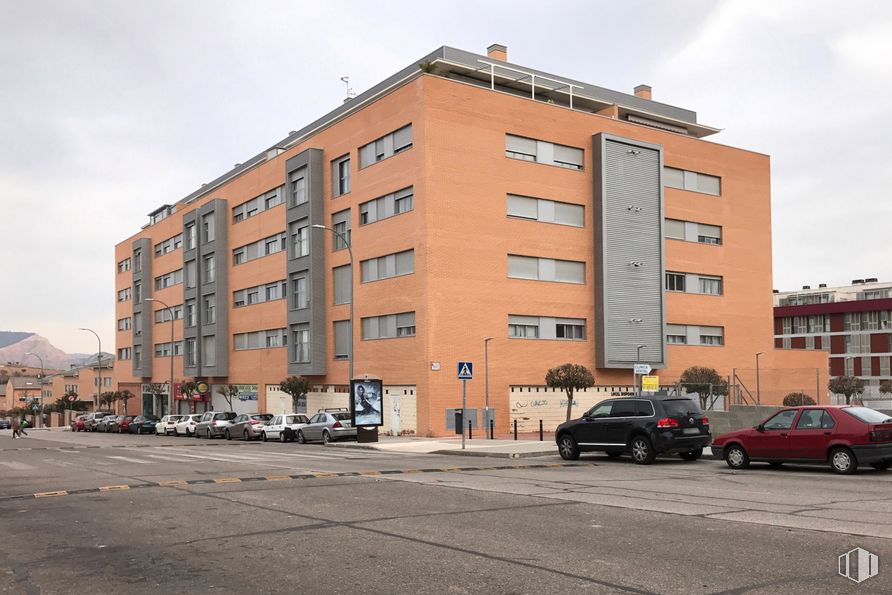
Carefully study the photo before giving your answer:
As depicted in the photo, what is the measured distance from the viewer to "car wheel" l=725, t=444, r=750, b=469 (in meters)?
18.9

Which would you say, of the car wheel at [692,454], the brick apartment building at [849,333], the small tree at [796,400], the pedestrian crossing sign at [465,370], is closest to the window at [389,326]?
the pedestrian crossing sign at [465,370]

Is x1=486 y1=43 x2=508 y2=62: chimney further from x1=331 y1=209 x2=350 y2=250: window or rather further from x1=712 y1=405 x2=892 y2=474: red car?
x1=712 y1=405 x2=892 y2=474: red car

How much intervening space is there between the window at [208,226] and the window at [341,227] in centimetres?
1985

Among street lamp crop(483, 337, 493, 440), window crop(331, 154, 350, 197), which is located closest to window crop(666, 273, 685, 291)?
street lamp crop(483, 337, 493, 440)

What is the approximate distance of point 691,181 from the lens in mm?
49219

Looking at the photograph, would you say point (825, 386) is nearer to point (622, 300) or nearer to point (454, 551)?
point (622, 300)

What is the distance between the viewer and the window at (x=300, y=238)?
4953 cm

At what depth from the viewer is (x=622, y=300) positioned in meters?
44.4

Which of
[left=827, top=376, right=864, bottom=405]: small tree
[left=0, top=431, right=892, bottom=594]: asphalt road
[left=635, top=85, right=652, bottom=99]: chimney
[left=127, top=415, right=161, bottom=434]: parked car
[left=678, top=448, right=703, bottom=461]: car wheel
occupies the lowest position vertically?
[left=127, top=415, right=161, bottom=434]: parked car

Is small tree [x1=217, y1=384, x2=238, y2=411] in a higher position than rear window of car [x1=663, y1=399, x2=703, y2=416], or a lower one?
lower

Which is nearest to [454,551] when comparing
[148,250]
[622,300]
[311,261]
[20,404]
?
[622,300]

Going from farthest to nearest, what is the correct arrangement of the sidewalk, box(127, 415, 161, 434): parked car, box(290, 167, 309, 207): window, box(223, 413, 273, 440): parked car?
box(127, 415, 161, 434): parked car → box(290, 167, 309, 207): window → box(223, 413, 273, 440): parked car → the sidewalk

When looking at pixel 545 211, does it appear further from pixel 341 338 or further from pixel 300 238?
pixel 300 238

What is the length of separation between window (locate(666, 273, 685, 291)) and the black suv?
26.7m
